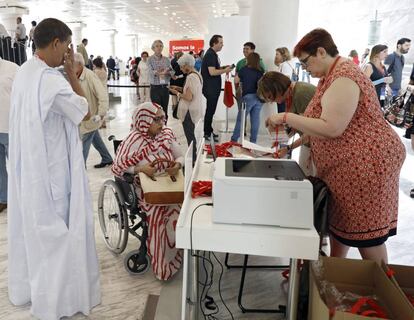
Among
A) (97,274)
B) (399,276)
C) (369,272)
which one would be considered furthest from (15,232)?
(399,276)

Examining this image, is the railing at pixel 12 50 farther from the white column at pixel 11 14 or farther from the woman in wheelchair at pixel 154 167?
the woman in wheelchair at pixel 154 167

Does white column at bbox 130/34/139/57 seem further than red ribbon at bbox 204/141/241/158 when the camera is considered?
Yes

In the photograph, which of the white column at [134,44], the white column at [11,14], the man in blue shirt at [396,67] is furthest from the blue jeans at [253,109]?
the white column at [134,44]

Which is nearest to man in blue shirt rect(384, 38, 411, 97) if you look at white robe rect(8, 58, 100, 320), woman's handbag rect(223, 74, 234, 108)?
woman's handbag rect(223, 74, 234, 108)

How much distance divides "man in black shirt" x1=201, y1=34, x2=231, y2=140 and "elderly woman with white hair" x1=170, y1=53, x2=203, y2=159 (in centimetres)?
78

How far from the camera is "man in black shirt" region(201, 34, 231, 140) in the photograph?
A: 5059 mm

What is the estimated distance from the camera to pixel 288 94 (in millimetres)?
2107

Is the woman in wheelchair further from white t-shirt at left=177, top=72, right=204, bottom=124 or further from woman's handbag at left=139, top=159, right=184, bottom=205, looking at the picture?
white t-shirt at left=177, top=72, right=204, bottom=124

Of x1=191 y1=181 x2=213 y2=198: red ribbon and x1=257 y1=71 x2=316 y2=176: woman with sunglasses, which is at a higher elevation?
x1=257 y1=71 x2=316 y2=176: woman with sunglasses

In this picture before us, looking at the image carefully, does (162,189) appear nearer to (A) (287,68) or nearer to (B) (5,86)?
(B) (5,86)

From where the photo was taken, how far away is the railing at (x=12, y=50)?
27.9 feet

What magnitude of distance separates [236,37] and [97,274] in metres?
6.29

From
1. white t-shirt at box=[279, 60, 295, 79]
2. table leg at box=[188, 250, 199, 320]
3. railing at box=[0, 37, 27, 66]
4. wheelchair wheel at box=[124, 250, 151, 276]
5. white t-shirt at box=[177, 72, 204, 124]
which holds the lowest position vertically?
wheelchair wheel at box=[124, 250, 151, 276]

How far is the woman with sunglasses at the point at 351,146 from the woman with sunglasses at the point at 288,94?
403mm
